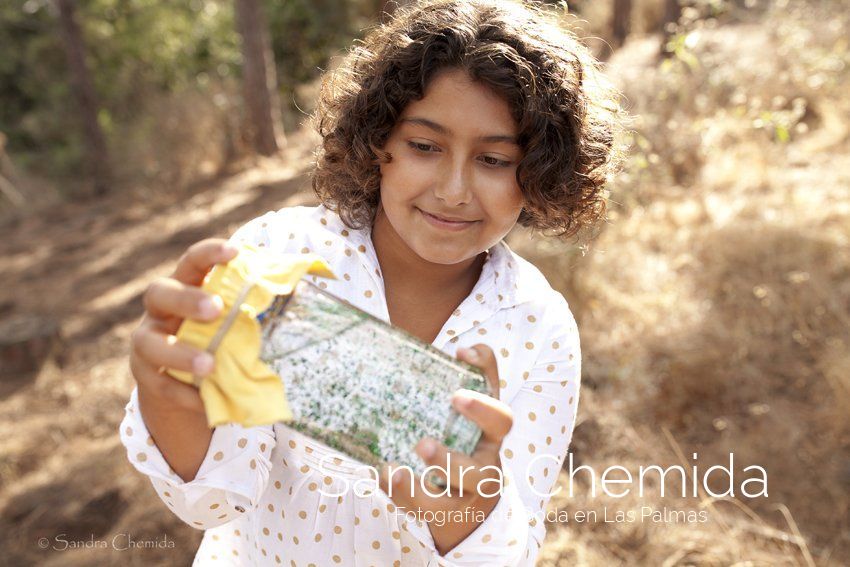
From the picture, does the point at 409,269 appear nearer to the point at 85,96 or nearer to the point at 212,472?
the point at 212,472

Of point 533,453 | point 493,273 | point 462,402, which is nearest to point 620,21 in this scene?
point 493,273

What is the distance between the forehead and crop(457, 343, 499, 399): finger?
0.51 metres

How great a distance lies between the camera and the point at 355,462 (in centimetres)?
146

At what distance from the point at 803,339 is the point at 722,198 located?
5.81 feet

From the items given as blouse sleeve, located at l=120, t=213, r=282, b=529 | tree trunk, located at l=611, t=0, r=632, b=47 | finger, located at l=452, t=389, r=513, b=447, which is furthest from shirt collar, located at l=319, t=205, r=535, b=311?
tree trunk, located at l=611, t=0, r=632, b=47

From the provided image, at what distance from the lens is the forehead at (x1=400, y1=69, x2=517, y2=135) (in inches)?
56.2

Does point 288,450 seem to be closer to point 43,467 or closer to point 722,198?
point 43,467

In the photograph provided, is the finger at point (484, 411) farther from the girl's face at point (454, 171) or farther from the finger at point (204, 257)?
the girl's face at point (454, 171)

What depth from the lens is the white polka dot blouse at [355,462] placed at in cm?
129

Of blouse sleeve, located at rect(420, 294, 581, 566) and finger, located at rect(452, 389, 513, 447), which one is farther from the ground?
finger, located at rect(452, 389, 513, 447)

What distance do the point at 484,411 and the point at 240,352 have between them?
34cm

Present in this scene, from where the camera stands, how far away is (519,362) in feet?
5.02

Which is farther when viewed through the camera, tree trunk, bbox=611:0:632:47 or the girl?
tree trunk, bbox=611:0:632:47

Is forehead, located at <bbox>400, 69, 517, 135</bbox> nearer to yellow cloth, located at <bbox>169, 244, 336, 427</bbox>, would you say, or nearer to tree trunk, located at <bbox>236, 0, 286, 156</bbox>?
yellow cloth, located at <bbox>169, 244, 336, 427</bbox>
